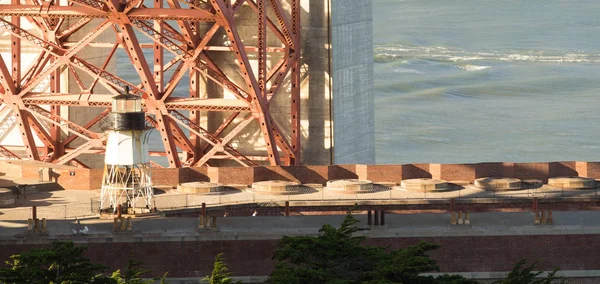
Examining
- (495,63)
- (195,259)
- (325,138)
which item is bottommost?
(195,259)

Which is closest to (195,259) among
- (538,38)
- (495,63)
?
(495,63)

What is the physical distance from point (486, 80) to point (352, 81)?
52578mm

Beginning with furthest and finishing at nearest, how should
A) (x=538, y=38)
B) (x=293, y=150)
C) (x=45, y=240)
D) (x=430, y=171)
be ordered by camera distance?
(x=538, y=38), (x=293, y=150), (x=430, y=171), (x=45, y=240)

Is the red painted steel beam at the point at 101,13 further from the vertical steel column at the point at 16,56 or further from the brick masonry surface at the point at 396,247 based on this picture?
the brick masonry surface at the point at 396,247

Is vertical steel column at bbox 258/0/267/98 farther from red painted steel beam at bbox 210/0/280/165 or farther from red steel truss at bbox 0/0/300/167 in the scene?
red painted steel beam at bbox 210/0/280/165

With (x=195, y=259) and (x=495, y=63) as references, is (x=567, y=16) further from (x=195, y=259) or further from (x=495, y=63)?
(x=195, y=259)

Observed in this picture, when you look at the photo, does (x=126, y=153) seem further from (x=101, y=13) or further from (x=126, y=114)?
(x=101, y=13)

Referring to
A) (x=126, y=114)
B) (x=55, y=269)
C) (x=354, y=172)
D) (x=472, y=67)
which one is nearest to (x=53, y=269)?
(x=55, y=269)

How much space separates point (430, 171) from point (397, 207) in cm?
360

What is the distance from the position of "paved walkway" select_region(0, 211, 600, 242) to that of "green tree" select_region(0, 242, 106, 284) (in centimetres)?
1052

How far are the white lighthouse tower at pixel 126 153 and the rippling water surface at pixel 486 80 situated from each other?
129ft

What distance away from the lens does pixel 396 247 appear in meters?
44.8

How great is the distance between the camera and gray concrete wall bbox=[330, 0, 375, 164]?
193 ft

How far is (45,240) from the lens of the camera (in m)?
44.2
